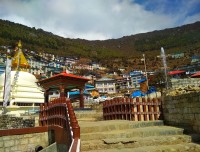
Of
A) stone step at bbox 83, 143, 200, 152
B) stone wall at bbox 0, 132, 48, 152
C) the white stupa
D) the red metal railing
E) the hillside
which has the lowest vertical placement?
stone wall at bbox 0, 132, 48, 152

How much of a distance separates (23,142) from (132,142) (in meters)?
6.25

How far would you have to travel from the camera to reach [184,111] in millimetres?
8711

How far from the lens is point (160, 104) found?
1082 centimetres

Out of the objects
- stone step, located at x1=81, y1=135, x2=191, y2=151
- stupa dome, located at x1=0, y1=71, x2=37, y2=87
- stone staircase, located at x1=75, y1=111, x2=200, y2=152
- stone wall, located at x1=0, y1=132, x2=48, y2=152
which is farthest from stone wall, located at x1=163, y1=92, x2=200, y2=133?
stupa dome, located at x1=0, y1=71, x2=37, y2=87

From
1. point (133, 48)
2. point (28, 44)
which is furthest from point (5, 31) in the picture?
point (133, 48)

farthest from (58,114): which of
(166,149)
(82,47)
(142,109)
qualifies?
(82,47)

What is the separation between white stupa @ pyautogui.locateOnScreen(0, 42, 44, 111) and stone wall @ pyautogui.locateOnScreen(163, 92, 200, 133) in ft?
59.3

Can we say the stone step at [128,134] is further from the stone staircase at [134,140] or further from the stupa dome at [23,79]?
the stupa dome at [23,79]

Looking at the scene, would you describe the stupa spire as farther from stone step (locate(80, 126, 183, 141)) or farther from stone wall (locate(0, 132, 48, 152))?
stone step (locate(80, 126, 183, 141))

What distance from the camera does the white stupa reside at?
26.0 m

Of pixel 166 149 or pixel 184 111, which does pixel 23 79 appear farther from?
pixel 166 149

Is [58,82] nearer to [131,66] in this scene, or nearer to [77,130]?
[77,130]

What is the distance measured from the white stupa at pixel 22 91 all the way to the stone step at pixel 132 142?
18.9 meters

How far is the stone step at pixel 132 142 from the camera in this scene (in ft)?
21.6
